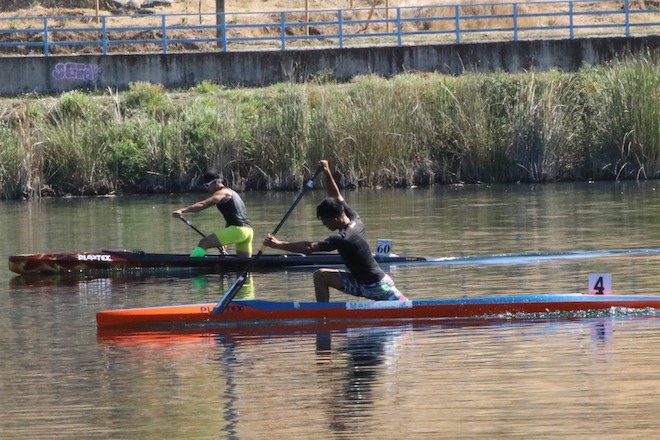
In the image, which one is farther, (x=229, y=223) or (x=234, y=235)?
(x=229, y=223)

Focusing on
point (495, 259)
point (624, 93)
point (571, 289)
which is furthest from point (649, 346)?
point (624, 93)

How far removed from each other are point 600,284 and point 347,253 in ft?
9.93

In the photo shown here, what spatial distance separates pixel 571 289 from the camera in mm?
19188

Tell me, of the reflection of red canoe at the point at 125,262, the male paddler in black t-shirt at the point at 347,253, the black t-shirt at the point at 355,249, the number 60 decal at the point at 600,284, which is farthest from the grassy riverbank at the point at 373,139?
the black t-shirt at the point at 355,249

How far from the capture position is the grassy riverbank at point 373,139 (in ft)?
124

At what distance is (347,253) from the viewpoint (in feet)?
53.0

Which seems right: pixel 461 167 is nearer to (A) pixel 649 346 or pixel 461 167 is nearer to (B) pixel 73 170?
(B) pixel 73 170

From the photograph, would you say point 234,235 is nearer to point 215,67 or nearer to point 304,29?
point 215,67

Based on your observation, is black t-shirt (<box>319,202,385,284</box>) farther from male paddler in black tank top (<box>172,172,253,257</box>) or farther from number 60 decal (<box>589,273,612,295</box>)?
male paddler in black tank top (<box>172,172,253,257</box>)

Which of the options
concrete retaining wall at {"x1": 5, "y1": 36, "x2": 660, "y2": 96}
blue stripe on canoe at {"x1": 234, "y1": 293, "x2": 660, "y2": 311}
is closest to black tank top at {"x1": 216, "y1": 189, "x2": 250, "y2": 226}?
blue stripe on canoe at {"x1": 234, "y1": 293, "x2": 660, "y2": 311}

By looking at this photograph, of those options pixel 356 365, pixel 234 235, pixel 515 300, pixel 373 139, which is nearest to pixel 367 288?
pixel 515 300

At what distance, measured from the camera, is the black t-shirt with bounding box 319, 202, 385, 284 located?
16.0m

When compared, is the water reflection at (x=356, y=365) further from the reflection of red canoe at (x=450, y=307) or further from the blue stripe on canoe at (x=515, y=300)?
the blue stripe on canoe at (x=515, y=300)

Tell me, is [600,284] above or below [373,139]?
below
